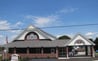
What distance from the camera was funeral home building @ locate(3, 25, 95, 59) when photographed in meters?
56.6

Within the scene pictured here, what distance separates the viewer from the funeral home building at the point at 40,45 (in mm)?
56562

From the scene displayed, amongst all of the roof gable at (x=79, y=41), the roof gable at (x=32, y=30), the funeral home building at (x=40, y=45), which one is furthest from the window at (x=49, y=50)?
the roof gable at (x=79, y=41)

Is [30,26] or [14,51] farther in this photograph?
[30,26]

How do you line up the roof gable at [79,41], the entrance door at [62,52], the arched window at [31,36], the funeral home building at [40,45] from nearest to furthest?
the roof gable at [79,41], the funeral home building at [40,45], the entrance door at [62,52], the arched window at [31,36]

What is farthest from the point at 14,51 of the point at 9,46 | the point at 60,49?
the point at 60,49

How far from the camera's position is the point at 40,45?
58.2 meters

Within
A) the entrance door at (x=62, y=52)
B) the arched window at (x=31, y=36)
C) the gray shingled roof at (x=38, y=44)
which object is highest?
the arched window at (x=31, y=36)

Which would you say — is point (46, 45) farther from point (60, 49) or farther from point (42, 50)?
point (60, 49)

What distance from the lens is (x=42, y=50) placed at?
57906 millimetres

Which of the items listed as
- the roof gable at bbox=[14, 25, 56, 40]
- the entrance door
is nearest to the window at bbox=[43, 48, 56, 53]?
the entrance door

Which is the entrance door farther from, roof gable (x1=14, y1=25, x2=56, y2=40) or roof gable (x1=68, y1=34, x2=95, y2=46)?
roof gable (x1=68, y1=34, x2=95, y2=46)

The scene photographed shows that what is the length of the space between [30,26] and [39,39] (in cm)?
434

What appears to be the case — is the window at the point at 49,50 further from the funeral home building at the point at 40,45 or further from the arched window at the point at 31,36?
the arched window at the point at 31,36

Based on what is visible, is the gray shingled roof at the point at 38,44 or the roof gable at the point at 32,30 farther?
the roof gable at the point at 32,30
